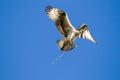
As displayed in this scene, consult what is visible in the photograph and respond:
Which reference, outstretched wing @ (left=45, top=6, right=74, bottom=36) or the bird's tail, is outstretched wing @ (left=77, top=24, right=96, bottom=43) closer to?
outstretched wing @ (left=45, top=6, right=74, bottom=36)

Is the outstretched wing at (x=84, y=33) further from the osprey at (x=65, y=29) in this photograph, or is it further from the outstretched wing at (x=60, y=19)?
the outstretched wing at (x=60, y=19)

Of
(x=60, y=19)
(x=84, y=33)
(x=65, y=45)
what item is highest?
(x=60, y=19)

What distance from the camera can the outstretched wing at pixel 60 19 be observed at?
23.8 ft

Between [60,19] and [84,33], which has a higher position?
[60,19]

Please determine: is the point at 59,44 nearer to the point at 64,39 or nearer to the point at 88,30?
the point at 64,39

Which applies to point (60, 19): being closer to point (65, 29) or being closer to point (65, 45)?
point (65, 29)

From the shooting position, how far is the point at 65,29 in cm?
741

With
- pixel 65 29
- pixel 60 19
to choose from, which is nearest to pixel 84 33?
pixel 65 29

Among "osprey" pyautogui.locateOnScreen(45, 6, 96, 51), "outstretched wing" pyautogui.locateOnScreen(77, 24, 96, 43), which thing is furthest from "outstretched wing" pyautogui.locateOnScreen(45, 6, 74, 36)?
"outstretched wing" pyautogui.locateOnScreen(77, 24, 96, 43)

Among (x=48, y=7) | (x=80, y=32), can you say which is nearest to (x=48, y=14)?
(x=48, y=7)

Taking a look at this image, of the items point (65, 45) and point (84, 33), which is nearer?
point (65, 45)

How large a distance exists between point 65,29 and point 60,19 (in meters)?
0.19

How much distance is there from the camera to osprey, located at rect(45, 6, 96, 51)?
7.19m

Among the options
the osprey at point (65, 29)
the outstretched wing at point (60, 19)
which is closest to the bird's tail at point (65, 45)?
the osprey at point (65, 29)
